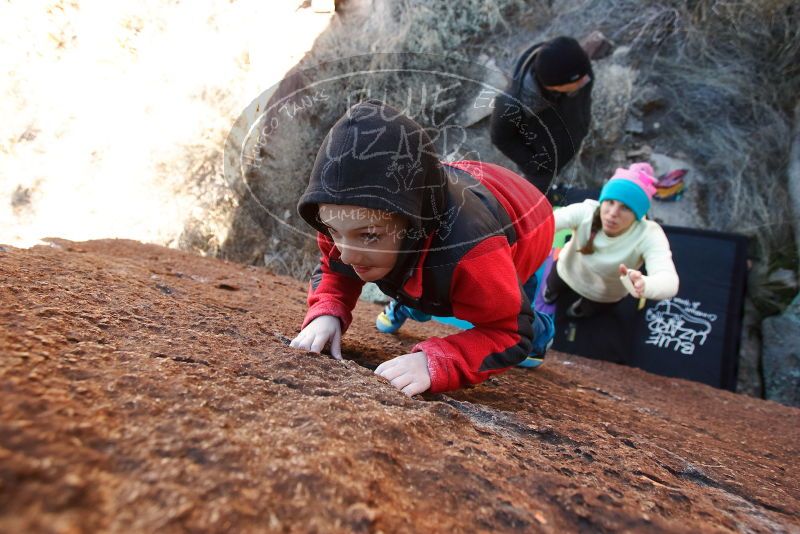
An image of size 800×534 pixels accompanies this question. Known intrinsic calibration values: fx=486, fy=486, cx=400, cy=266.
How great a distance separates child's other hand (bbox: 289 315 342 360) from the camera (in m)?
1.21

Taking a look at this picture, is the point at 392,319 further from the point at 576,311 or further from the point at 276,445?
the point at 576,311

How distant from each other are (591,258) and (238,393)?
236 centimetres

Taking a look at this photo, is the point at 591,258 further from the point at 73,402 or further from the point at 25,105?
the point at 25,105

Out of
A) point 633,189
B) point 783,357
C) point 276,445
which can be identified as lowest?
point 783,357

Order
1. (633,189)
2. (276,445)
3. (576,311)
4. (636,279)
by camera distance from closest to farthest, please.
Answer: (276,445) → (636,279) → (633,189) → (576,311)

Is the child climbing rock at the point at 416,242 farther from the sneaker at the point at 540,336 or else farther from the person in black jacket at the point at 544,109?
the person in black jacket at the point at 544,109

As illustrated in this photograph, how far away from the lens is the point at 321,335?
1.24 m

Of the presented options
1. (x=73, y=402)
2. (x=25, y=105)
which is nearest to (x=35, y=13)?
(x=25, y=105)

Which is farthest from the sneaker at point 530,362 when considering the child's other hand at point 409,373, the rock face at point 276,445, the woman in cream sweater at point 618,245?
the child's other hand at point 409,373

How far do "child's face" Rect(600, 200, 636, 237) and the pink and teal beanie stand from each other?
2 centimetres

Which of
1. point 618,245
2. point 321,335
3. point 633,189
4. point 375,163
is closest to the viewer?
point 375,163

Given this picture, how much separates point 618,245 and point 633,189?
0.33m

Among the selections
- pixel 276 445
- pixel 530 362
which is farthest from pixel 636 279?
pixel 276 445

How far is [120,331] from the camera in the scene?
97 centimetres
